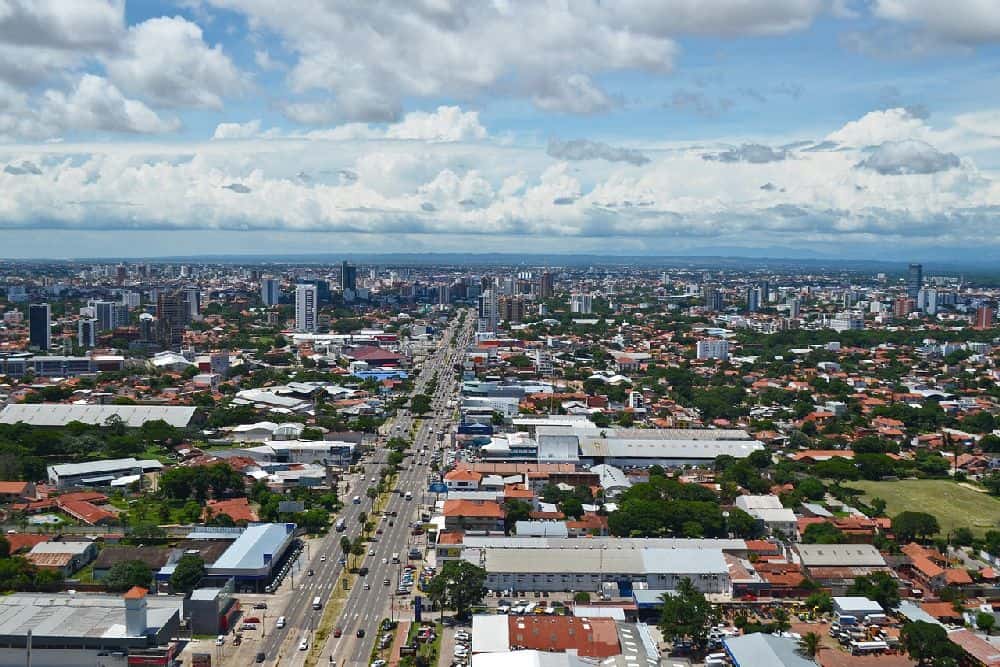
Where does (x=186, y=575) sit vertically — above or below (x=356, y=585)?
above

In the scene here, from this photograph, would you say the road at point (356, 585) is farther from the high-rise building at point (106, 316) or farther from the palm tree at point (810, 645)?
the high-rise building at point (106, 316)

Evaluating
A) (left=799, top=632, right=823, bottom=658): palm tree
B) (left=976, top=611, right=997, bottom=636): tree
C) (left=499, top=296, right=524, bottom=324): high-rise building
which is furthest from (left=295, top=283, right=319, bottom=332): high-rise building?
(left=799, top=632, right=823, bottom=658): palm tree

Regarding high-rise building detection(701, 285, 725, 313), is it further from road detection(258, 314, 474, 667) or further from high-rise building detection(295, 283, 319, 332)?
road detection(258, 314, 474, 667)

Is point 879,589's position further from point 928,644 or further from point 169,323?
point 169,323

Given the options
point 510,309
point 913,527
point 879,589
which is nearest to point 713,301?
point 510,309

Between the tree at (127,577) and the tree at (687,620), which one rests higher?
the tree at (687,620)

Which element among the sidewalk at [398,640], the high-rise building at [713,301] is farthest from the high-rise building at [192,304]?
the sidewalk at [398,640]

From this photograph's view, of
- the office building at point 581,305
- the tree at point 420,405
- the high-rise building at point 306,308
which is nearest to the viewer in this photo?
the tree at point 420,405
